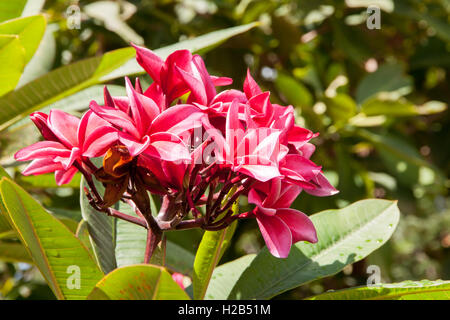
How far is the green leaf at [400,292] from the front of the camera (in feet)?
2.20

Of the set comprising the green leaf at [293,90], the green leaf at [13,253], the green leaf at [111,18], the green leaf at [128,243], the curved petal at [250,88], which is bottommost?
the green leaf at [128,243]

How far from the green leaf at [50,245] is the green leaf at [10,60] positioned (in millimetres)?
357

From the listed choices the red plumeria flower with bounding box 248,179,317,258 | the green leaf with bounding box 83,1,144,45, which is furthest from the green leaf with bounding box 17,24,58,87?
the red plumeria flower with bounding box 248,179,317,258

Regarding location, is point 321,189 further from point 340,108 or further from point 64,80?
point 340,108

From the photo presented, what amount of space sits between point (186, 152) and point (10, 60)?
0.46 metres

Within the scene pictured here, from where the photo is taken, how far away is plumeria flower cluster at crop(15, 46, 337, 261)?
61cm

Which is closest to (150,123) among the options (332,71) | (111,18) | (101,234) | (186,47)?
(101,234)

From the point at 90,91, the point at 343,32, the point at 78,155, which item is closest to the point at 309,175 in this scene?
the point at 78,155

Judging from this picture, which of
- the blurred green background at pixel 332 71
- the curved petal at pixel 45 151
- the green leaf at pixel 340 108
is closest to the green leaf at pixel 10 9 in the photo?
the blurred green background at pixel 332 71

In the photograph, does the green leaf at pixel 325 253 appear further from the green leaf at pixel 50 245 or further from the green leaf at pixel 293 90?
the green leaf at pixel 293 90

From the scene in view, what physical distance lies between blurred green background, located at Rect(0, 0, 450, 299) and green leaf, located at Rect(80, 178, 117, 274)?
0.71 m

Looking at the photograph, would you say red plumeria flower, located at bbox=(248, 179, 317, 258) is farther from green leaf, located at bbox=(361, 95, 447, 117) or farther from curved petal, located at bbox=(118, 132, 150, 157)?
green leaf, located at bbox=(361, 95, 447, 117)

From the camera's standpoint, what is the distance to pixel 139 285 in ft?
1.77

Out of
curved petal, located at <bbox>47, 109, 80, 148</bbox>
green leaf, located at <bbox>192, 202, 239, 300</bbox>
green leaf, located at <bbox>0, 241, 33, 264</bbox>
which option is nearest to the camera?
curved petal, located at <bbox>47, 109, 80, 148</bbox>
